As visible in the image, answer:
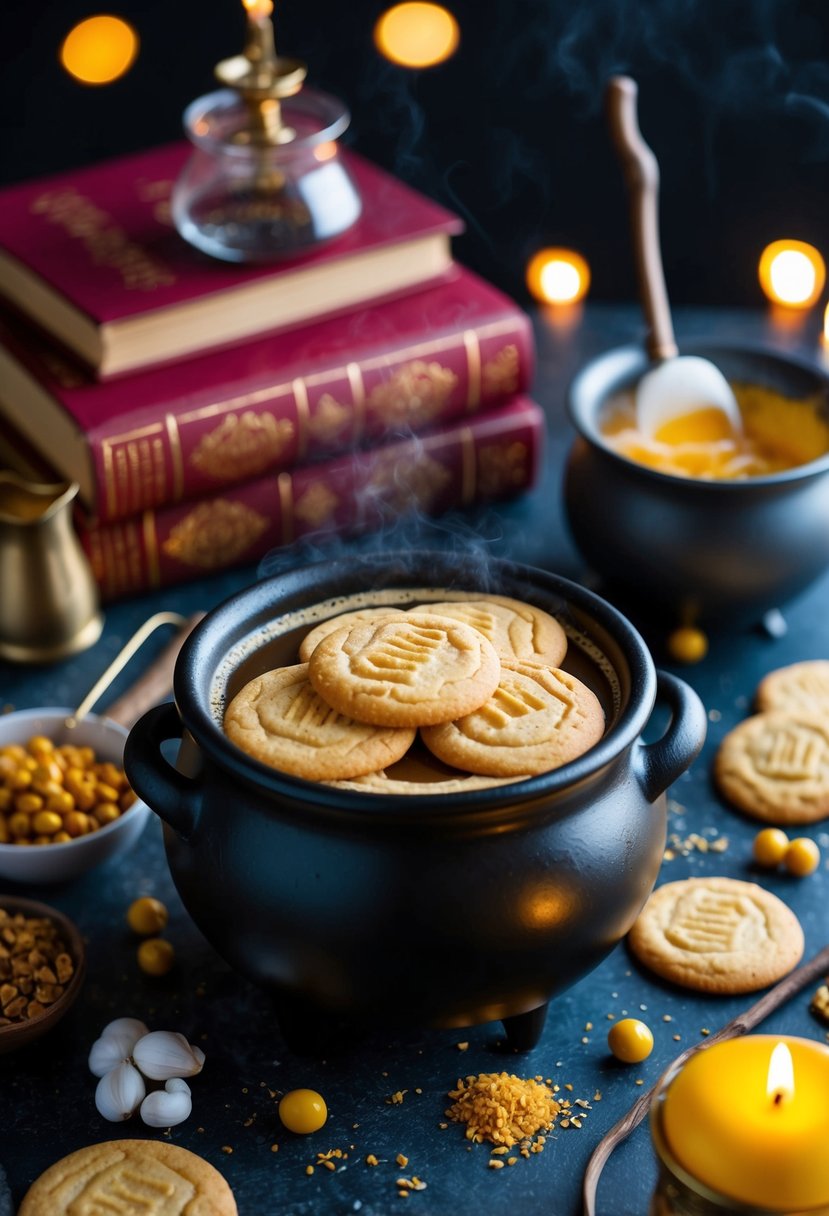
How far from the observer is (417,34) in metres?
2.73

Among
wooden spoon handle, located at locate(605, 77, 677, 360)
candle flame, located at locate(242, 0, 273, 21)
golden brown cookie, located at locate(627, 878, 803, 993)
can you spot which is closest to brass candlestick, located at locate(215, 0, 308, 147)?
candle flame, located at locate(242, 0, 273, 21)

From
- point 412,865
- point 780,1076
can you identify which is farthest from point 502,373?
point 780,1076

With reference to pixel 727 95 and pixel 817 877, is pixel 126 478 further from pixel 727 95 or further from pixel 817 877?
pixel 727 95

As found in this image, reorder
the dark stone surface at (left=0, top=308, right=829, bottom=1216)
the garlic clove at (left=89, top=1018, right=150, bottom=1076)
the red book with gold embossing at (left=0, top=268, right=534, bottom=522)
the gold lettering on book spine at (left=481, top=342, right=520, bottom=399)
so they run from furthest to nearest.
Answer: the gold lettering on book spine at (left=481, top=342, right=520, bottom=399)
the red book with gold embossing at (left=0, top=268, right=534, bottom=522)
the garlic clove at (left=89, top=1018, right=150, bottom=1076)
the dark stone surface at (left=0, top=308, right=829, bottom=1216)

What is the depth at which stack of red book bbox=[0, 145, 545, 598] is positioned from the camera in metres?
2.06

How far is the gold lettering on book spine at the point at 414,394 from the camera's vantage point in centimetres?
220

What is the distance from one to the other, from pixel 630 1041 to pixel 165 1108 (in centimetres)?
45

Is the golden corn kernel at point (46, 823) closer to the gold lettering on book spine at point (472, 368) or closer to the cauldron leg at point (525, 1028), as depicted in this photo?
the cauldron leg at point (525, 1028)

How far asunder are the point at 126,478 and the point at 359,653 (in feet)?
2.47

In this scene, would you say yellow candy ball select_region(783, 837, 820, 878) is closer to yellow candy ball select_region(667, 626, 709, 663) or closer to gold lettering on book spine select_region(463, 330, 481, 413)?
yellow candy ball select_region(667, 626, 709, 663)

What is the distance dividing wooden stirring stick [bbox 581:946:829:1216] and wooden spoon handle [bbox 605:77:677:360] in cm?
88

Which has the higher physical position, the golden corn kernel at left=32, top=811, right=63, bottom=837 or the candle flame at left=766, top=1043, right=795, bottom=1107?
the candle flame at left=766, top=1043, right=795, bottom=1107

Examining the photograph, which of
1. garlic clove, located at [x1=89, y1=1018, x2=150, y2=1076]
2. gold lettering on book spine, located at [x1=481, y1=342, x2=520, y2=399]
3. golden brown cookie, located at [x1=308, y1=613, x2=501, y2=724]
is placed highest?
golden brown cookie, located at [x1=308, y1=613, x2=501, y2=724]

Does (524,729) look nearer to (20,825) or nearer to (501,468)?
(20,825)
